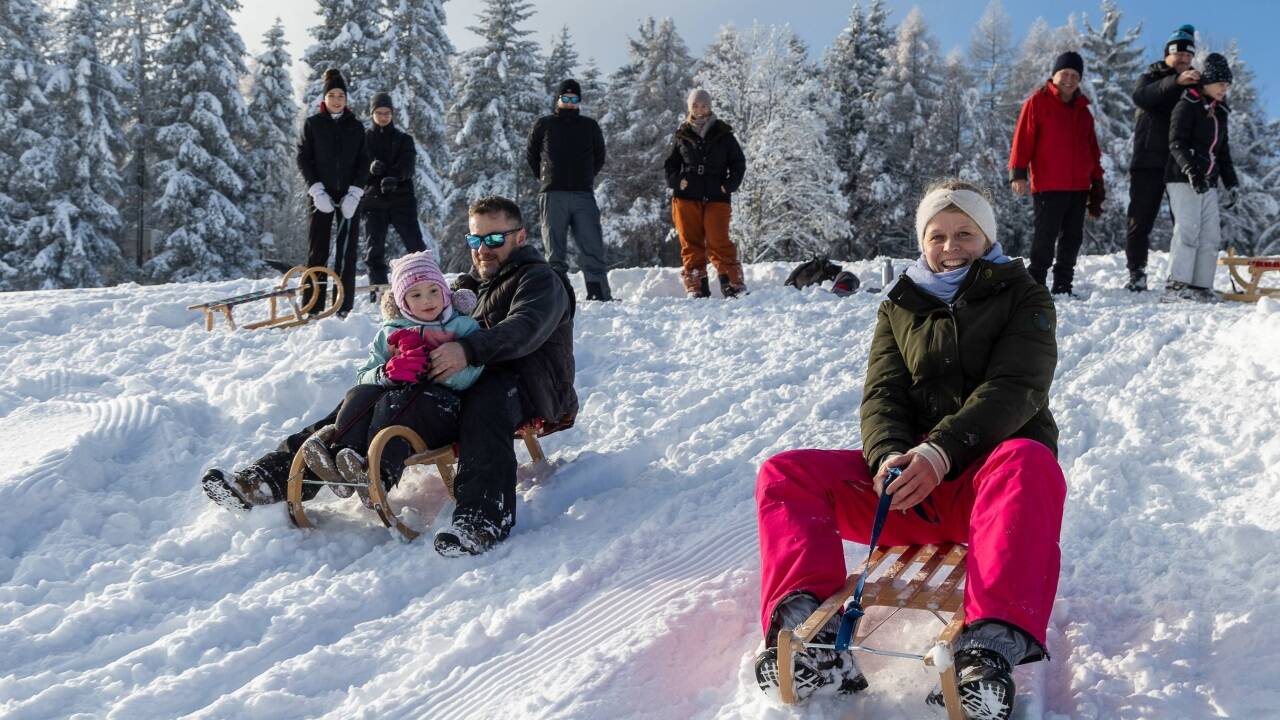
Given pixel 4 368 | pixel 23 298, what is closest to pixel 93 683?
pixel 4 368

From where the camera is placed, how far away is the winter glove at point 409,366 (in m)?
3.55

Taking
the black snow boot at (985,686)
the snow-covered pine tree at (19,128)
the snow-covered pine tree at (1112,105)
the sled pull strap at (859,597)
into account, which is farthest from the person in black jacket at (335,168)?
the snow-covered pine tree at (1112,105)

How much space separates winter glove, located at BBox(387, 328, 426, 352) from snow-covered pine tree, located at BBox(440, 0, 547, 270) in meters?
22.5

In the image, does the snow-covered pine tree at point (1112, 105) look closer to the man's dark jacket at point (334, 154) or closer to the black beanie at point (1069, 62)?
the black beanie at point (1069, 62)

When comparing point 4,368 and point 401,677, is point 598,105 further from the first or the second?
point 401,677

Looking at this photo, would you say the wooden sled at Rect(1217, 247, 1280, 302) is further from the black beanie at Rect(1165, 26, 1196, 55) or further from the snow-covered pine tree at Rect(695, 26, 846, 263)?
the snow-covered pine tree at Rect(695, 26, 846, 263)

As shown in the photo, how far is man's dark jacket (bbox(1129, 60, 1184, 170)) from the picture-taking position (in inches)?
285

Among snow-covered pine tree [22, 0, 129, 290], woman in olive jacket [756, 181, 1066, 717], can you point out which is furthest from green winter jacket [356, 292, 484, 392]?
snow-covered pine tree [22, 0, 129, 290]

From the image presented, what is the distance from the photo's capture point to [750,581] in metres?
3.04

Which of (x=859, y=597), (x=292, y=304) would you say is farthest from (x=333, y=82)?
(x=859, y=597)

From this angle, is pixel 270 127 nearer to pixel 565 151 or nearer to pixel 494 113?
pixel 494 113

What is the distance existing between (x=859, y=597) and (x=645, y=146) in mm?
27394

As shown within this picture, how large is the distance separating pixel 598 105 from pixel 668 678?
30322 millimetres

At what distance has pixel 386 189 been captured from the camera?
838cm
